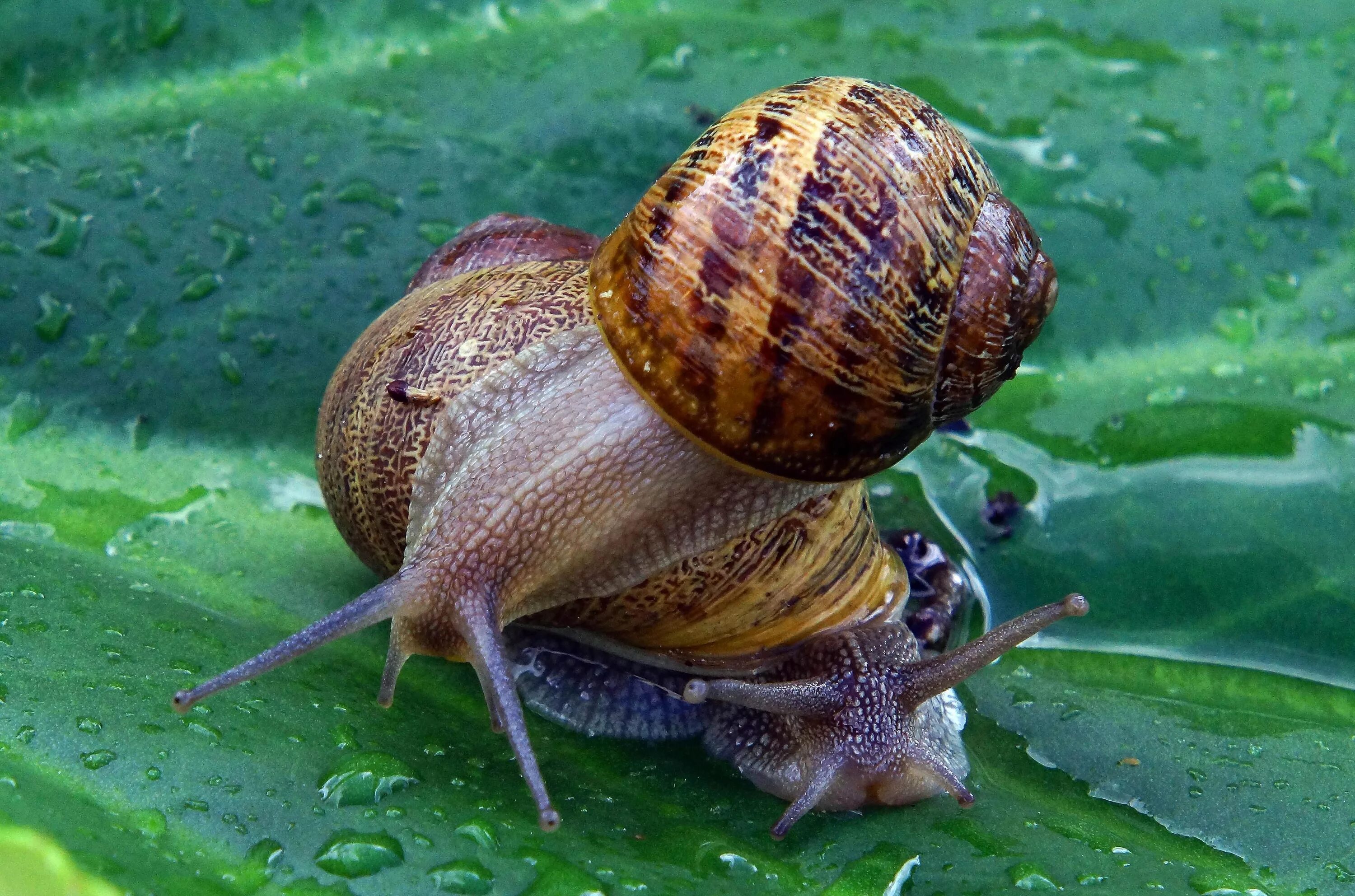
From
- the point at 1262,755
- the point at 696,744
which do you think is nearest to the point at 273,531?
the point at 696,744

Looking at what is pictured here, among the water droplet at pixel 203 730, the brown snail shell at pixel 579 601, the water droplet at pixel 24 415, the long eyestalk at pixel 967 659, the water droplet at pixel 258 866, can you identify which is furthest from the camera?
the water droplet at pixel 24 415

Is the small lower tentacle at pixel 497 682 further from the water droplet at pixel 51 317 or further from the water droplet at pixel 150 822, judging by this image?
the water droplet at pixel 51 317

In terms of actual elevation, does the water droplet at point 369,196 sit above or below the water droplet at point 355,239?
above

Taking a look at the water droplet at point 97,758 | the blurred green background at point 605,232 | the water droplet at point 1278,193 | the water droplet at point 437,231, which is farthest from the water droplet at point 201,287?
the water droplet at point 1278,193

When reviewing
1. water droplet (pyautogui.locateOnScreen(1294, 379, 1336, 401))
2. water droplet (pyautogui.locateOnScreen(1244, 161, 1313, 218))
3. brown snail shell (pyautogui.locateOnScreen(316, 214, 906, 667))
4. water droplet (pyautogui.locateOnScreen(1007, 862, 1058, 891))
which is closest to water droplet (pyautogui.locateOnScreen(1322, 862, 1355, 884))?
water droplet (pyautogui.locateOnScreen(1007, 862, 1058, 891))

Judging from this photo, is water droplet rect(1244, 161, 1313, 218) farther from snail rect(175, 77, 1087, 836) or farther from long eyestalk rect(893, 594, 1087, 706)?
long eyestalk rect(893, 594, 1087, 706)

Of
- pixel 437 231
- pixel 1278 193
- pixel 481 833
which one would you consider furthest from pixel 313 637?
pixel 1278 193

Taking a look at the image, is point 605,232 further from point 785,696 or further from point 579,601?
point 785,696
